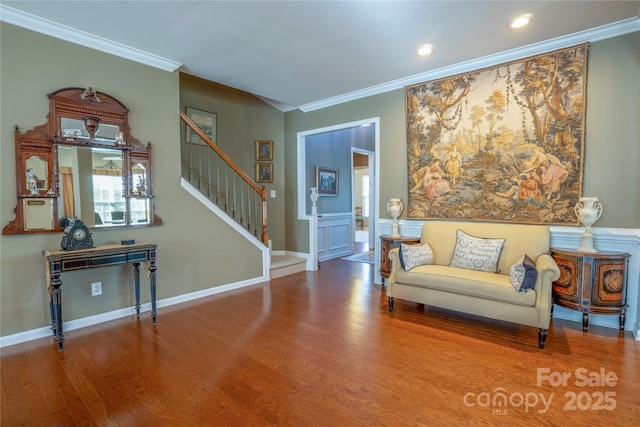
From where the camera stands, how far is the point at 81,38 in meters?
2.88

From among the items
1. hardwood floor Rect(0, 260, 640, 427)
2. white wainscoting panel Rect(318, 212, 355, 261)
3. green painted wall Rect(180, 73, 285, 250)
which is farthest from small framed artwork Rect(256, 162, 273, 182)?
hardwood floor Rect(0, 260, 640, 427)

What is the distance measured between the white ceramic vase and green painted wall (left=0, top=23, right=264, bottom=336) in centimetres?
201

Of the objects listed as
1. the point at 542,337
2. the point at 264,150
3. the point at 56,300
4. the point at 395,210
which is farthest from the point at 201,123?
the point at 542,337

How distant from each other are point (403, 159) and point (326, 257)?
281 centimetres

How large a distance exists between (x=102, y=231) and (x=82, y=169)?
623mm

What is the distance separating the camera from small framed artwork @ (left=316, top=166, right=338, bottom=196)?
5.97 metres

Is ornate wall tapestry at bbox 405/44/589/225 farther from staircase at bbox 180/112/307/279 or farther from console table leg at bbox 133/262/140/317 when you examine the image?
console table leg at bbox 133/262/140/317

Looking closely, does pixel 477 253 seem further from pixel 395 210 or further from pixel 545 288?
pixel 395 210

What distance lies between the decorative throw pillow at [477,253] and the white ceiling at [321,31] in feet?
6.50

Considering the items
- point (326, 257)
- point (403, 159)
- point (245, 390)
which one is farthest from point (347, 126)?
point (245, 390)

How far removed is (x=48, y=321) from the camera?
2.75 m

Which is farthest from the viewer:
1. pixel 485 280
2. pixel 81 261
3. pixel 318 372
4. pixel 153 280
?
pixel 153 280

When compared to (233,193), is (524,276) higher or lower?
lower

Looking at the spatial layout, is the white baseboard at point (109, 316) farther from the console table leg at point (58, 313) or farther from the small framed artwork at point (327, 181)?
the small framed artwork at point (327, 181)
